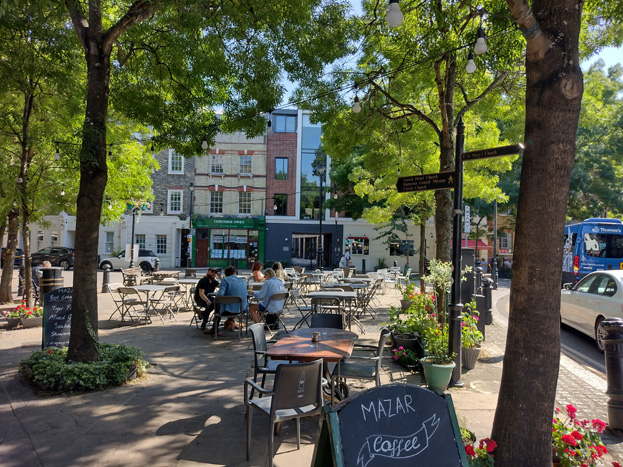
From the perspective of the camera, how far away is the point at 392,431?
8.48 feet

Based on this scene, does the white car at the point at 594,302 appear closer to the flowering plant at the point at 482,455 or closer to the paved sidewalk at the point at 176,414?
the paved sidewalk at the point at 176,414

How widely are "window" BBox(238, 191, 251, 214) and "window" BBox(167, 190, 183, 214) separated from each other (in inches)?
172

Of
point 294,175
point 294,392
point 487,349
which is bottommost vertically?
point 487,349

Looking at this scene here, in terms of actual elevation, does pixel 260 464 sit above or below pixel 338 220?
below

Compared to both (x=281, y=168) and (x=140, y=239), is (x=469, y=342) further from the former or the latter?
(x=140, y=239)

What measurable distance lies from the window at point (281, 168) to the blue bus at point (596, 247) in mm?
19458

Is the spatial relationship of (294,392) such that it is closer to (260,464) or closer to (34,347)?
(260,464)

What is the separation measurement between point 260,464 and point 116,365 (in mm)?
2949

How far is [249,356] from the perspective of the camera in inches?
293

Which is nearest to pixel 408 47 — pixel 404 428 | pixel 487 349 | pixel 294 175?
pixel 487 349

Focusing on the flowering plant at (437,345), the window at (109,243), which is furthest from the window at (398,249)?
the flowering plant at (437,345)

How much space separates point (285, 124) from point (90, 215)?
92.4ft

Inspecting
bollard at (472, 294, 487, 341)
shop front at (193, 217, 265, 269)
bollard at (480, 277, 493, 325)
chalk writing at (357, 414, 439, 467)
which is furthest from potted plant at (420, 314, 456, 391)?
shop front at (193, 217, 265, 269)

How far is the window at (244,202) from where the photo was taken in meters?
32.8
